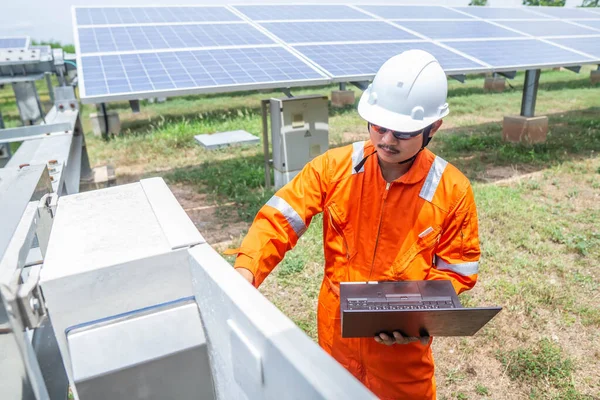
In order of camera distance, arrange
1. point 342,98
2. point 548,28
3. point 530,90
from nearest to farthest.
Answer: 1. point 530,90
2. point 548,28
3. point 342,98

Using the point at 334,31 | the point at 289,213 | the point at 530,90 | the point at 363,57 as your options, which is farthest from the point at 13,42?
the point at 530,90

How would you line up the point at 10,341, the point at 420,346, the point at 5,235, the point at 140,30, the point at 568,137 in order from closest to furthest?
the point at 10,341 < the point at 5,235 < the point at 420,346 < the point at 140,30 < the point at 568,137

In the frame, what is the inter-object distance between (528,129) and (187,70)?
6026mm

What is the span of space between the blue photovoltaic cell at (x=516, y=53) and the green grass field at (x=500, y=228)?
1.56m

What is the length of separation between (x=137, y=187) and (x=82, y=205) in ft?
0.67

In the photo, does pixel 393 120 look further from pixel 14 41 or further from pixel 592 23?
pixel 592 23

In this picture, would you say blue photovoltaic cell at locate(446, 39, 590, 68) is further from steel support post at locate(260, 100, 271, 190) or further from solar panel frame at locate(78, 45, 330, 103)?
steel support post at locate(260, 100, 271, 190)

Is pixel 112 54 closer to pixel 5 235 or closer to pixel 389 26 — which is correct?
pixel 389 26

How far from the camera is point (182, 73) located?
4.98 metres

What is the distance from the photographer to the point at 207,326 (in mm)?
1190

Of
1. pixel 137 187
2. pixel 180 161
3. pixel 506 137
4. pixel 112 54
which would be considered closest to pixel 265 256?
pixel 137 187

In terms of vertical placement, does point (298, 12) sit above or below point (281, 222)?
above

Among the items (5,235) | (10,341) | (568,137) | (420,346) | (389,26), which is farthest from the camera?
(568,137)

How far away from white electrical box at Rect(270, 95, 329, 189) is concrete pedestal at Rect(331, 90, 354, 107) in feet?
26.9
